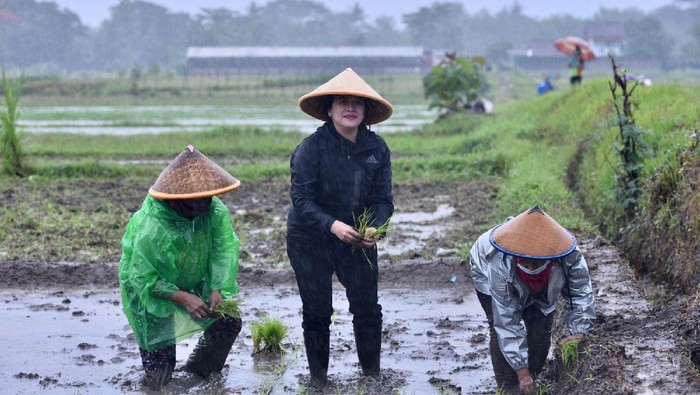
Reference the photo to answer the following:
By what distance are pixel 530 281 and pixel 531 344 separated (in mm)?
516

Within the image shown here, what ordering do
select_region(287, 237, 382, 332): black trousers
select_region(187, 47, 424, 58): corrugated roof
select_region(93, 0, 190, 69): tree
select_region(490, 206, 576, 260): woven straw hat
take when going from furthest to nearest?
select_region(93, 0, 190, 69): tree
select_region(187, 47, 424, 58): corrugated roof
select_region(287, 237, 382, 332): black trousers
select_region(490, 206, 576, 260): woven straw hat

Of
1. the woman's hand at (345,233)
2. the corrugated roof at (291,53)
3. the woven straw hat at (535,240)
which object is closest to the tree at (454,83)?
the woman's hand at (345,233)

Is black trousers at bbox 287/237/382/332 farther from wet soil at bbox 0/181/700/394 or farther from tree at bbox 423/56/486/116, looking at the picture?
tree at bbox 423/56/486/116

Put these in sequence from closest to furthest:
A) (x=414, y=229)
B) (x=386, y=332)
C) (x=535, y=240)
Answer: (x=535, y=240) < (x=386, y=332) < (x=414, y=229)

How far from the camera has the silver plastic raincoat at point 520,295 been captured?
4.92 meters

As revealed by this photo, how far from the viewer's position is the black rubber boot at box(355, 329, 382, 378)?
5625mm

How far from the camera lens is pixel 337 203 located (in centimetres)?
541

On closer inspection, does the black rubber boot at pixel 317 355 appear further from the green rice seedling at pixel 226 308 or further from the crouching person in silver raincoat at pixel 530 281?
the crouching person in silver raincoat at pixel 530 281

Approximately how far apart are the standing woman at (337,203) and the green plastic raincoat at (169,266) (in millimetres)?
419

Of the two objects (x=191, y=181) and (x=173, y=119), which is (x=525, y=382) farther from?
(x=173, y=119)

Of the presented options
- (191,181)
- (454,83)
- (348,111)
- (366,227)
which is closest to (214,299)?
(191,181)

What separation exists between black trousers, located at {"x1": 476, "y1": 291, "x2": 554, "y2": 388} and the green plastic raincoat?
145 cm

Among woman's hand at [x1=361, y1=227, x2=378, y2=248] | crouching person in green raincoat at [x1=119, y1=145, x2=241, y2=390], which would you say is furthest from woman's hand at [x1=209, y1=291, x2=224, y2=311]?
woman's hand at [x1=361, y1=227, x2=378, y2=248]

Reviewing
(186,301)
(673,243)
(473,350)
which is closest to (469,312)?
(473,350)
